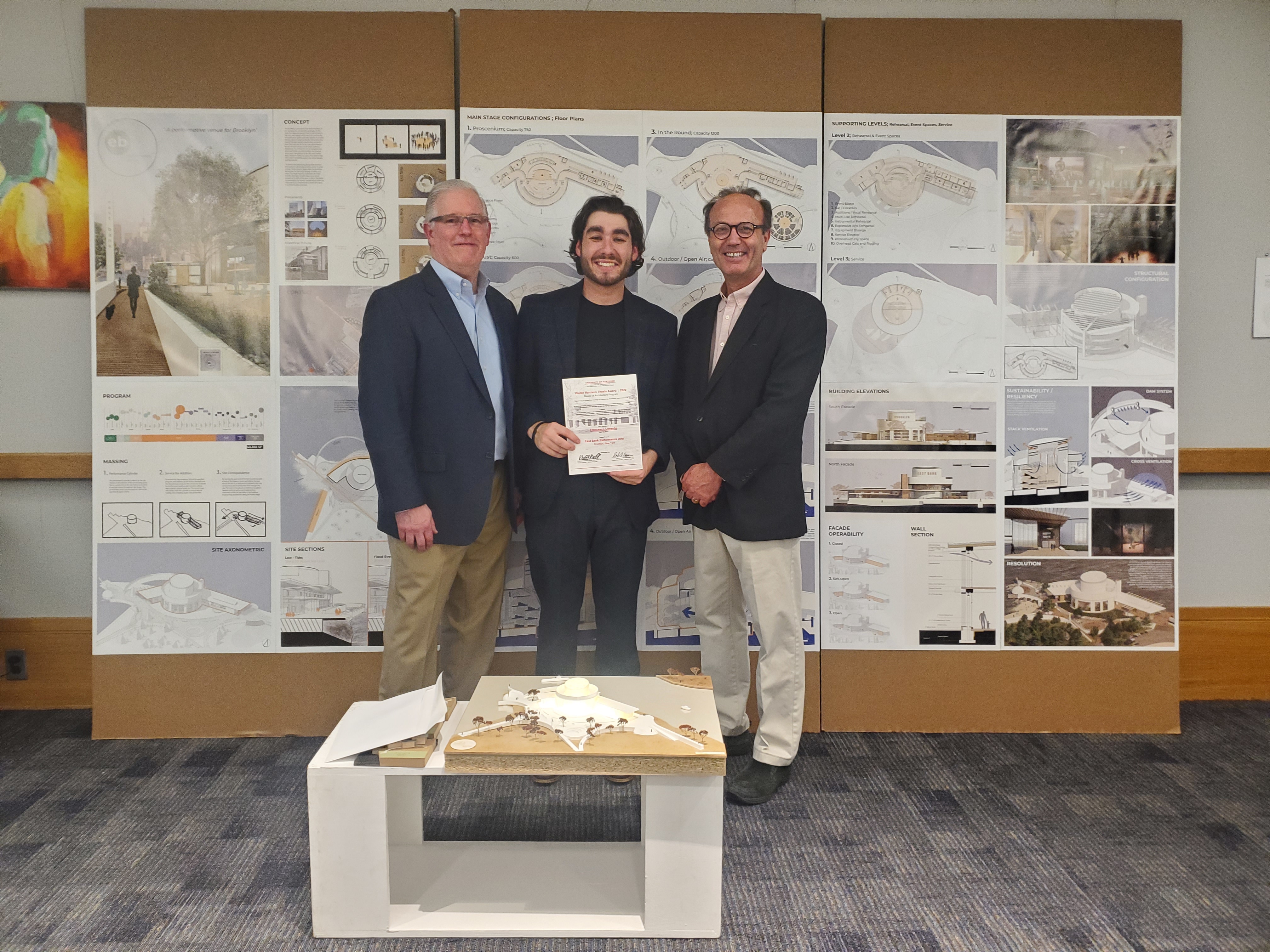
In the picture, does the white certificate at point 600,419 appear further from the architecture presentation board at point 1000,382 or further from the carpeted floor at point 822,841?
the carpeted floor at point 822,841

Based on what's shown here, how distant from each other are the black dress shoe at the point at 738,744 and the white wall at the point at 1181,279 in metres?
2.09

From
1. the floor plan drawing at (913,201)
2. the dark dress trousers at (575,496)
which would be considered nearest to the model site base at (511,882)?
the dark dress trousers at (575,496)

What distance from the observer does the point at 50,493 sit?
3537mm

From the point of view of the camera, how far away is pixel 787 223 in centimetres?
329

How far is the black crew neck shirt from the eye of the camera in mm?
2904

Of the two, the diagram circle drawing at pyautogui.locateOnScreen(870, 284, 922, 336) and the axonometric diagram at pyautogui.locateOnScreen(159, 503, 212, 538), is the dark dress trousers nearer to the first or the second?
the diagram circle drawing at pyautogui.locateOnScreen(870, 284, 922, 336)

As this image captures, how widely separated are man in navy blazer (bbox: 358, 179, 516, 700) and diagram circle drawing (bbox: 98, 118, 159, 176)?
120cm

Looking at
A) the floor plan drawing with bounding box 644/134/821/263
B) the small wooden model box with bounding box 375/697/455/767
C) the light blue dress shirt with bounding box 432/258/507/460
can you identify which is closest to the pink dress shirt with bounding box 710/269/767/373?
the floor plan drawing with bounding box 644/134/821/263

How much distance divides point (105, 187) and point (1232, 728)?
475 cm

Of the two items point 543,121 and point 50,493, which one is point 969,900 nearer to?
point 543,121

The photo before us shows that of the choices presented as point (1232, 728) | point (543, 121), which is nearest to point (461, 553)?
point (543, 121)

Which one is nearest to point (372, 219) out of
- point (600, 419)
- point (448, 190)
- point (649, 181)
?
point (448, 190)

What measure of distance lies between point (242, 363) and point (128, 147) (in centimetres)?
89

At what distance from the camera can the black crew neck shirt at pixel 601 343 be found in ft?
9.53
